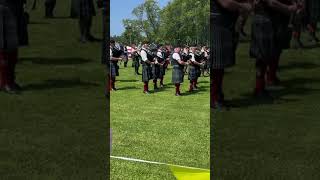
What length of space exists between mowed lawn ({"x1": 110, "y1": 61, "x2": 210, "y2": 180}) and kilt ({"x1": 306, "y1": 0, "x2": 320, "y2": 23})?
9.87 ft

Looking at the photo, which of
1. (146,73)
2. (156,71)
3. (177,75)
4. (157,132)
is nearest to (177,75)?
(177,75)

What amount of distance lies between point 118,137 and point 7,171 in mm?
5057

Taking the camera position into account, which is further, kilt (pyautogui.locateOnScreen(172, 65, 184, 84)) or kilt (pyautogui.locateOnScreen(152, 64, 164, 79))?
kilt (pyautogui.locateOnScreen(152, 64, 164, 79))

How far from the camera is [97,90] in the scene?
2.06 m

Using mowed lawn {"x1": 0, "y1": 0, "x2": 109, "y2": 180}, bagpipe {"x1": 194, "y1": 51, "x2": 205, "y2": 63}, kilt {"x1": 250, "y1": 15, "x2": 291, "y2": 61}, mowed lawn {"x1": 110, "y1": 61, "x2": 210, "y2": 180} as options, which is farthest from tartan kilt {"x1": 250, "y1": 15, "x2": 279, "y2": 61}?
bagpipe {"x1": 194, "y1": 51, "x2": 205, "y2": 63}

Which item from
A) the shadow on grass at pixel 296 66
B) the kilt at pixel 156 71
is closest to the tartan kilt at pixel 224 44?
the shadow on grass at pixel 296 66

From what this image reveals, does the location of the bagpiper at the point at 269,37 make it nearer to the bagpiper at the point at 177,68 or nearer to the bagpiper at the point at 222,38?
the bagpiper at the point at 222,38

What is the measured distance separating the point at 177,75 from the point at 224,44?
13.0 metres

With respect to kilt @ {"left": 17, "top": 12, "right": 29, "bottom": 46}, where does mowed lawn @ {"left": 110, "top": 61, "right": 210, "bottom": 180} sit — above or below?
below

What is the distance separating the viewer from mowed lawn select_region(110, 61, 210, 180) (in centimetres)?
523

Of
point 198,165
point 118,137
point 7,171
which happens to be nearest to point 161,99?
point 118,137

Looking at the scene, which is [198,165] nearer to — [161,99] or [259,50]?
[259,50]

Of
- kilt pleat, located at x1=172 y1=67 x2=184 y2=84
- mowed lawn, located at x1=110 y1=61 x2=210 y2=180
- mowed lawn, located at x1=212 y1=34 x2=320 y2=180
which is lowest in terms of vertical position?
mowed lawn, located at x1=110 y1=61 x2=210 y2=180

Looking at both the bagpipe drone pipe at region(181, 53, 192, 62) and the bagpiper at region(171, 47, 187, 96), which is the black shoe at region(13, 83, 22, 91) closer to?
the bagpiper at region(171, 47, 187, 96)
